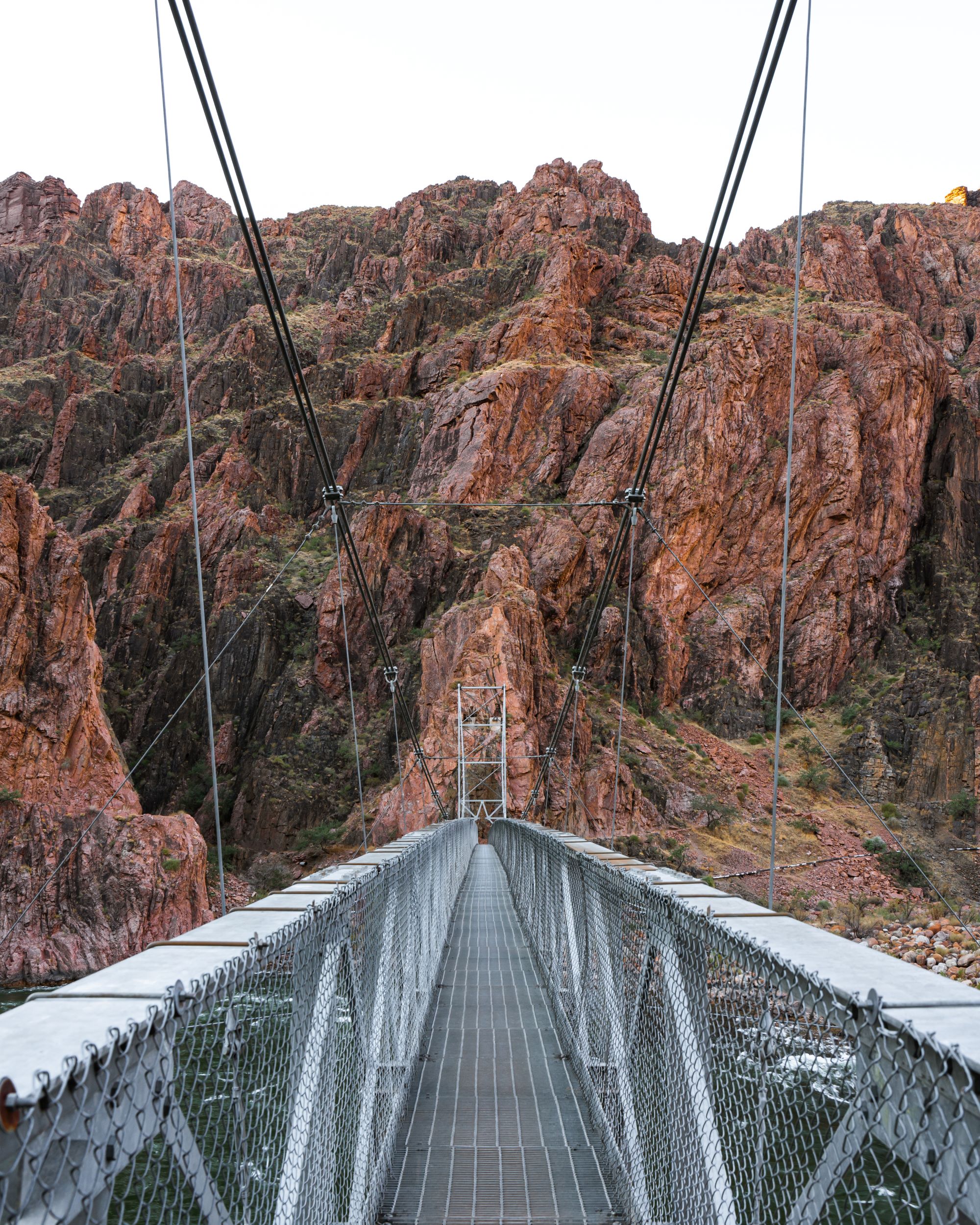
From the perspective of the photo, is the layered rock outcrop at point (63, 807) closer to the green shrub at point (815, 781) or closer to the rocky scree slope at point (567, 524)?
the rocky scree slope at point (567, 524)

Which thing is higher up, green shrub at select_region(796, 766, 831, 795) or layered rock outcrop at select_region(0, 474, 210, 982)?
layered rock outcrop at select_region(0, 474, 210, 982)

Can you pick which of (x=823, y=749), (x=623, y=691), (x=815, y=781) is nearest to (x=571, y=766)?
(x=823, y=749)

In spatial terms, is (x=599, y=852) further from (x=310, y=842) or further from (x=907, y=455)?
(x=907, y=455)

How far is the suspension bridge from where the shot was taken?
90 cm

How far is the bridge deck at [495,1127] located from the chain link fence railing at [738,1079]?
4.7 inches

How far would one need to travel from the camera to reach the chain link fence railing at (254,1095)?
2.66 feet

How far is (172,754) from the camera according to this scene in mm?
31312

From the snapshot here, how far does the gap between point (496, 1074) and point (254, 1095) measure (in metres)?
2.17

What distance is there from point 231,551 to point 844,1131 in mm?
36170

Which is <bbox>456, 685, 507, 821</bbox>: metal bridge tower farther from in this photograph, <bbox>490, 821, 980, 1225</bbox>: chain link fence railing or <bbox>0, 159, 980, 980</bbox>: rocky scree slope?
<bbox>490, 821, 980, 1225</bbox>: chain link fence railing

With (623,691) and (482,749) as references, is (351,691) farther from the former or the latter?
(482,749)

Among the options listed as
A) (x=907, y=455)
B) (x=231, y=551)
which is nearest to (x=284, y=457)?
(x=231, y=551)

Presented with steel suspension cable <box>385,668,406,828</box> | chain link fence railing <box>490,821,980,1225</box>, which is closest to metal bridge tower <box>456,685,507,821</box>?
steel suspension cable <box>385,668,406,828</box>

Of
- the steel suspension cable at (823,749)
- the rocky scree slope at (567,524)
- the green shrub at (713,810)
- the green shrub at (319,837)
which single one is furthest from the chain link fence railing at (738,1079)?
the green shrub at (319,837)
